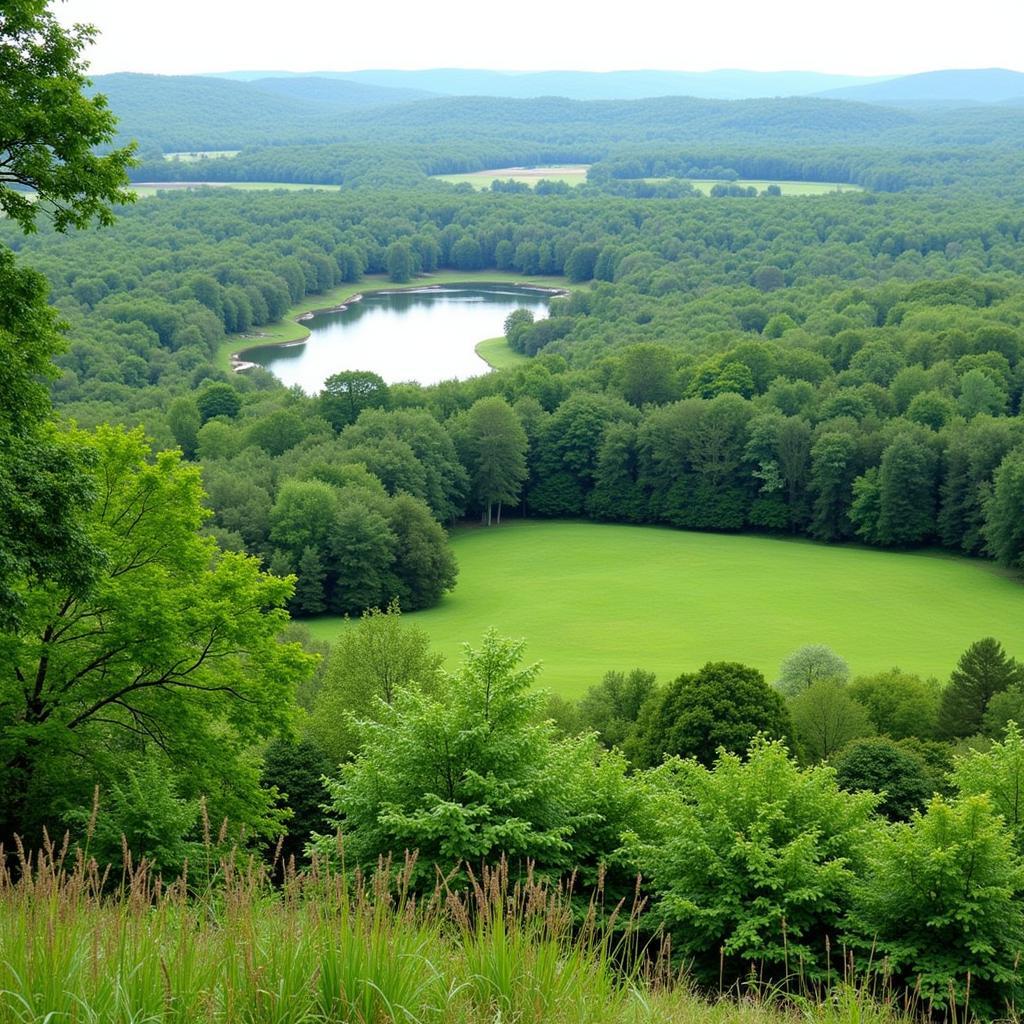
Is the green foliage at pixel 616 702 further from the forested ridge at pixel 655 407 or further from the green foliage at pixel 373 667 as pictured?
the forested ridge at pixel 655 407

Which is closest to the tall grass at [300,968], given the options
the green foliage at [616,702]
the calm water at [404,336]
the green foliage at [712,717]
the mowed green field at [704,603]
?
the green foliage at [712,717]

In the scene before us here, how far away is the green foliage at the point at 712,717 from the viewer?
2969 centimetres

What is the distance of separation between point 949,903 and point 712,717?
15.9 metres

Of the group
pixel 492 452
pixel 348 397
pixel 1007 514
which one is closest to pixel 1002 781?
pixel 1007 514

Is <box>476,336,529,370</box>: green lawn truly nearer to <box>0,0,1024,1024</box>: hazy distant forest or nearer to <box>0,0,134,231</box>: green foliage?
<box>0,0,1024,1024</box>: hazy distant forest

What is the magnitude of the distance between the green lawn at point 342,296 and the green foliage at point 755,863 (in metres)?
105

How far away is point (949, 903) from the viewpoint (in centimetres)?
1401

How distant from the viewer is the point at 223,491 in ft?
217

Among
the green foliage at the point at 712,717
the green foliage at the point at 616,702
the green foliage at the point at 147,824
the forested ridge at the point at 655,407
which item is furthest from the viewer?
the forested ridge at the point at 655,407

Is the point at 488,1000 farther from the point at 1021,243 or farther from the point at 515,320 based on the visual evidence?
the point at 1021,243

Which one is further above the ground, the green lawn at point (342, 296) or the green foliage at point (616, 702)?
the green lawn at point (342, 296)

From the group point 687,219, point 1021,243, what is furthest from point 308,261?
point 1021,243

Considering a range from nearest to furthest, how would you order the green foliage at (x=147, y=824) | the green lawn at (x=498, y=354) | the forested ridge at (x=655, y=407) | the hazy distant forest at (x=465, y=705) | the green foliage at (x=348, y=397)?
1. the hazy distant forest at (x=465, y=705)
2. the green foliage at (x=147, y=824)
3. the forested ridge at (x=655, y=407)
4. the green foliage at (x=348, y=397)
5. the green lawn at (x=498, y=354)

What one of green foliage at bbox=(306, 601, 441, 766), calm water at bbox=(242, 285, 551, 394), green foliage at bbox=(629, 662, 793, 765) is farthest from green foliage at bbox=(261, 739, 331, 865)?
calm water at bbox=(242, 285, 551, 394)
